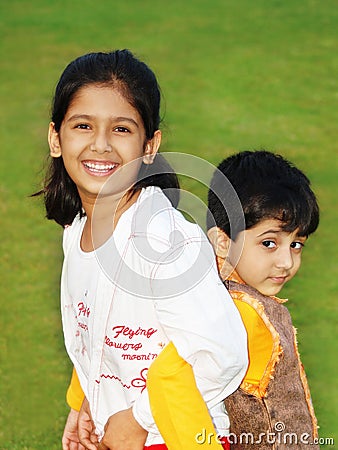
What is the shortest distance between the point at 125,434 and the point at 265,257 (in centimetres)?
57

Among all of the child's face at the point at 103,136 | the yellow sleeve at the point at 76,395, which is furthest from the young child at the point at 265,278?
the yellow sleeve at the point at 76,395

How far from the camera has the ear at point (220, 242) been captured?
238cm

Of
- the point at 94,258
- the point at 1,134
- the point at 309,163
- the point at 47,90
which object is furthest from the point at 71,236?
the point at 47,90

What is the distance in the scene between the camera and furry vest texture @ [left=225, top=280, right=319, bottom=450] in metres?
2.18

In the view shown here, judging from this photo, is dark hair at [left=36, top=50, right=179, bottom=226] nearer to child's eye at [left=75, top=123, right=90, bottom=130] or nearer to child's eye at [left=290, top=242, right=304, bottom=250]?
child's eye at [left=75, top=123, right=90, bottom=130]

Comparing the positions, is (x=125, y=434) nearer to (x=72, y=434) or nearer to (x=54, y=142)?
(x=72, y=434)

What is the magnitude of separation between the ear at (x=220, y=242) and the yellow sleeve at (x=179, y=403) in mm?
467

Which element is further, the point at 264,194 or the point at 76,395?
the point at 76,395

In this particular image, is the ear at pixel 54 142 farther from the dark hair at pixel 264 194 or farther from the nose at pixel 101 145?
the dark hair at pixel 264 194

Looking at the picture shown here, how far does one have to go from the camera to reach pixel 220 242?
→ 238 centimetres

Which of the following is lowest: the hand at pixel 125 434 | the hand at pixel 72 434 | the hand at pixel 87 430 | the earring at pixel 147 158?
the hand at pixel 72 434

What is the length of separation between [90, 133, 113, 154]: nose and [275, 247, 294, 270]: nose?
0.51 metres

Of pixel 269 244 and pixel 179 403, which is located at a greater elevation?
pixel 269 244

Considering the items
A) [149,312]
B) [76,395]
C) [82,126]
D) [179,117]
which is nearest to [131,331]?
[149,312]
